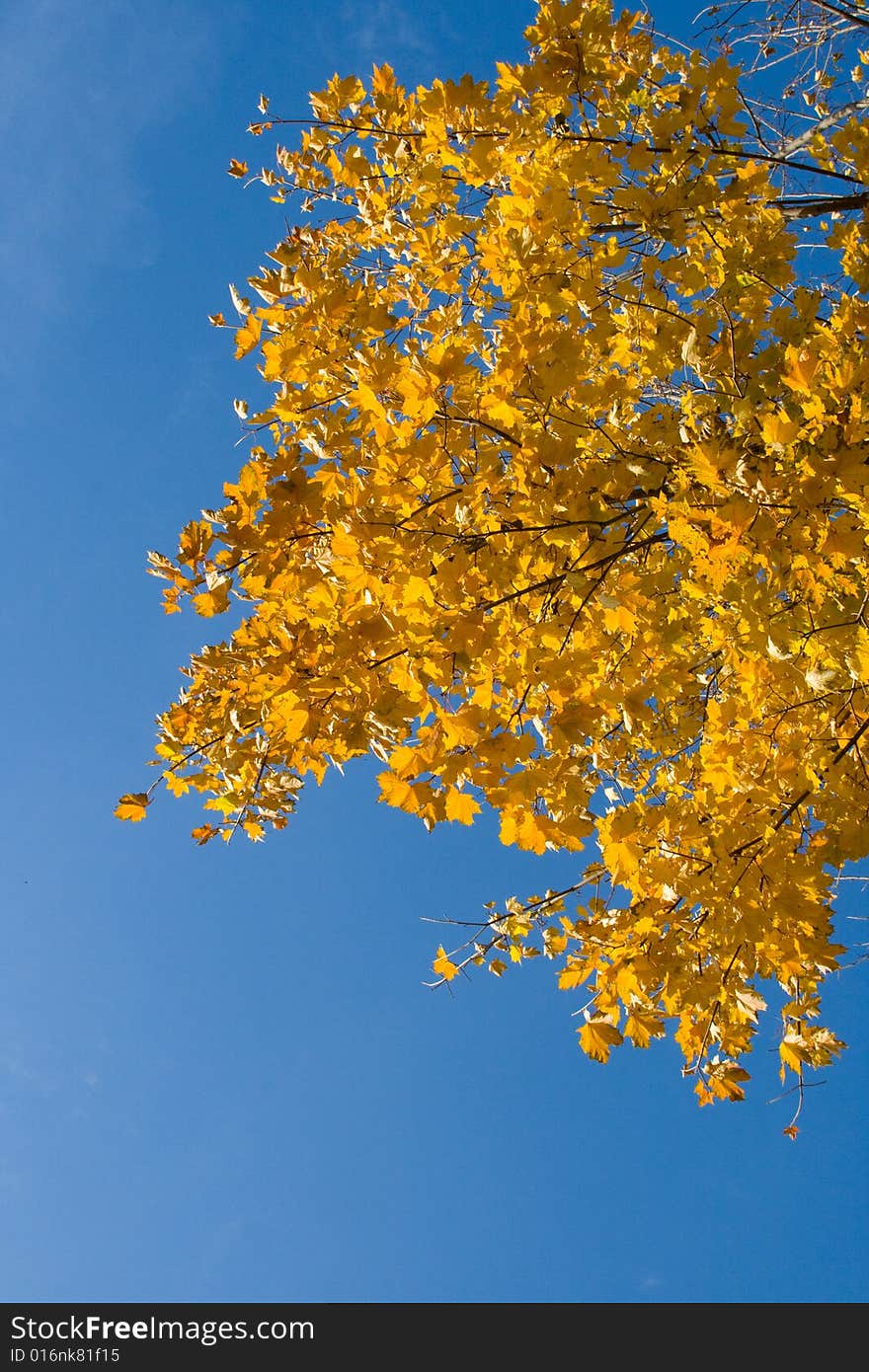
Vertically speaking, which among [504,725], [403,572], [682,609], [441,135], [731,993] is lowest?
[731,993]

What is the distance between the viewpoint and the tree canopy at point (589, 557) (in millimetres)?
1624

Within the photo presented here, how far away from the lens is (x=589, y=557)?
5.54ft

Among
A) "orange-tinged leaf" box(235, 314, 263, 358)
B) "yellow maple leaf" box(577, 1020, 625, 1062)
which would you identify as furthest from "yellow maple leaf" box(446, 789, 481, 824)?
"orange-tinged leaf" box(235, 314, 263, 358)

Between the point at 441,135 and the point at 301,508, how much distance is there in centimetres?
144

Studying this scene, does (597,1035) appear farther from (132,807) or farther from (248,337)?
(248,337)

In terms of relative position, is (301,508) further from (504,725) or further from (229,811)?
(229,811)

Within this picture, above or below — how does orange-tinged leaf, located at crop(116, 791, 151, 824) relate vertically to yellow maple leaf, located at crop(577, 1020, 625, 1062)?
above

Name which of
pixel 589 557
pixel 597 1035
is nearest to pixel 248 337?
pixel 589 557

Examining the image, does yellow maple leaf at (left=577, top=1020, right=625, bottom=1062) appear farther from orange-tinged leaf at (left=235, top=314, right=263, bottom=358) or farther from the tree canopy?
orange-tinged leaf at (left=235, top=314, right=263, bottom=358)

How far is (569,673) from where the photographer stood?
1758 millimetres

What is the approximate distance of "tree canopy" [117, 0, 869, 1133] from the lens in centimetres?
162

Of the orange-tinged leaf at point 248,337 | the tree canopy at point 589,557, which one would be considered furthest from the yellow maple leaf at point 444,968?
the orange-tinged leaf at point 248,337

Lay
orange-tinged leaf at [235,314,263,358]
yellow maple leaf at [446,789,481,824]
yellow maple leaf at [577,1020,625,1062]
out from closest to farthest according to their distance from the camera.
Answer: yellow maple leaf at [446,789,481,824]
yellow maple leaf at [577,1020,625,1062]
orange-tinged leaf at [235,314,263,358]

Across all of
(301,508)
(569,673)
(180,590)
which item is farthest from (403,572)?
(180,590)
